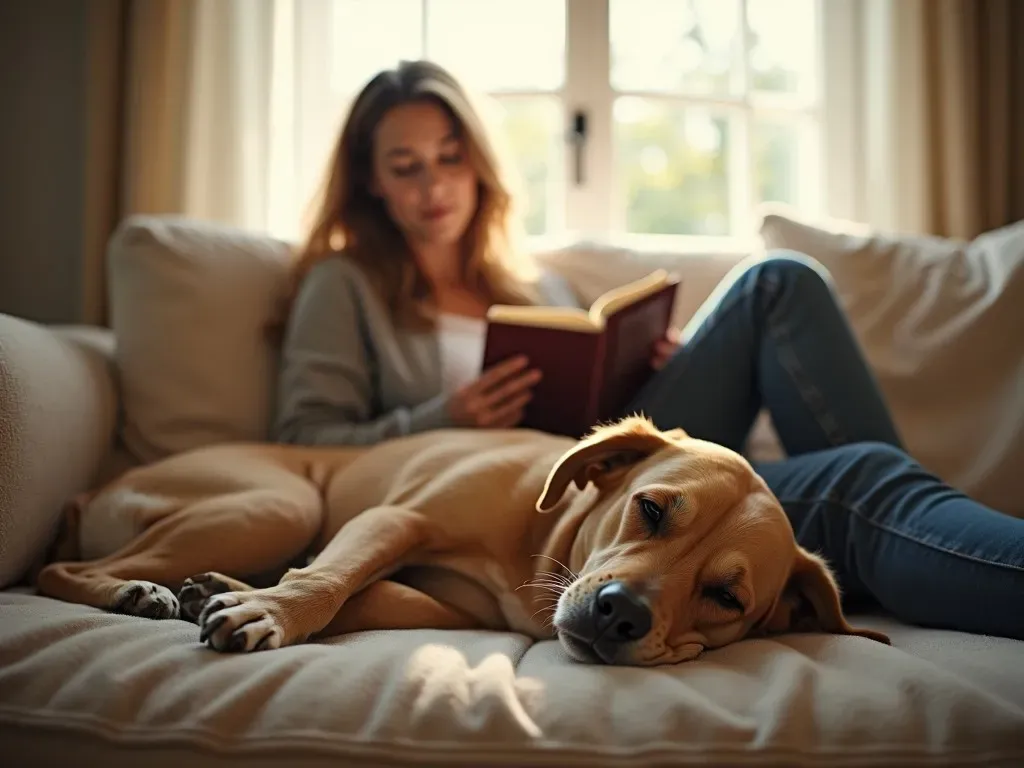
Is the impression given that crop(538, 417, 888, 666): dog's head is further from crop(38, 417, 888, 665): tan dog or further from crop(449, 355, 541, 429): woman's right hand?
crop(449, 355, 541, 429): woman's right hand

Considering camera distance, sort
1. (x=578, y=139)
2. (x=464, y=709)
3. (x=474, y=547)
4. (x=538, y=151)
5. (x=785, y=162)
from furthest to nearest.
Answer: (x=785, y=162)
(x=538, y=151)
(x=578, y=139)
(x=474, y=547)
(x=464, y=709)

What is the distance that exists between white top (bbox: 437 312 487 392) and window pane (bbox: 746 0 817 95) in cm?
213

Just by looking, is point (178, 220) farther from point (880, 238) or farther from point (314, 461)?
point (880, 238)

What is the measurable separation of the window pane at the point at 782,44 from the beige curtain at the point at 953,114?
377 mm

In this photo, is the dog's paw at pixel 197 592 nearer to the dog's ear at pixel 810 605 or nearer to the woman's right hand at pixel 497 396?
the woman's right hand at pixel 497 396

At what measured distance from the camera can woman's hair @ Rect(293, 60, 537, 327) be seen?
2.59 m

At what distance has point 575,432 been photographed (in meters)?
2.16

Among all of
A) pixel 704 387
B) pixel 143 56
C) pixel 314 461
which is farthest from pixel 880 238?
pixel 143 56

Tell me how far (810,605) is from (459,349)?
1233mm

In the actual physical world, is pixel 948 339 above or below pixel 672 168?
below

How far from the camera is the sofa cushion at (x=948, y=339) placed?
2.37 m

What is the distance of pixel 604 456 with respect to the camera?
161cm

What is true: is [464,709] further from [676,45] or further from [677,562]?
Result: [676,45]

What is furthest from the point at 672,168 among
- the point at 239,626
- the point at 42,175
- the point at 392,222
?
the point at 239,626
